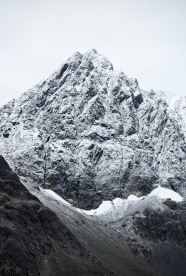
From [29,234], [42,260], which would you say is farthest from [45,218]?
[42,260]

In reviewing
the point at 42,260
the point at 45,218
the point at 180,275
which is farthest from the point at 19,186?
the point at 180,275

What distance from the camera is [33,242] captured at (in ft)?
478

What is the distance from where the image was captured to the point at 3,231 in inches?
5556

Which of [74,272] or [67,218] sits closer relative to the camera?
[74,272]

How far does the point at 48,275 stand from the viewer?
426ft

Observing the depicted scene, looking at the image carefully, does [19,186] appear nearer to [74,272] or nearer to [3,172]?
[3,172]

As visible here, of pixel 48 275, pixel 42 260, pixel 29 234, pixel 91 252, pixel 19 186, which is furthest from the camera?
pixel 19 186

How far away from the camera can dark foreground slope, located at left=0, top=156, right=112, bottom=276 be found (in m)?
132

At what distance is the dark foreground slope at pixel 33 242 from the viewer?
13250 centimetres

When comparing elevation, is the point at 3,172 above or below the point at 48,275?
above

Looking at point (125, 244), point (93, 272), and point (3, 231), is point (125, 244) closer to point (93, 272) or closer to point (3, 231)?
point (93, 272)

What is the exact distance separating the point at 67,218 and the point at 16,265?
64.0 m

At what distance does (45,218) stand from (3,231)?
2867 centimetres

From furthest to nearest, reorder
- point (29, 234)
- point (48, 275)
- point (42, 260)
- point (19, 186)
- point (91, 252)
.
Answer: point (19, 186), point (91, 252), point (29, 234), point (42, 260), point (48, 275)
